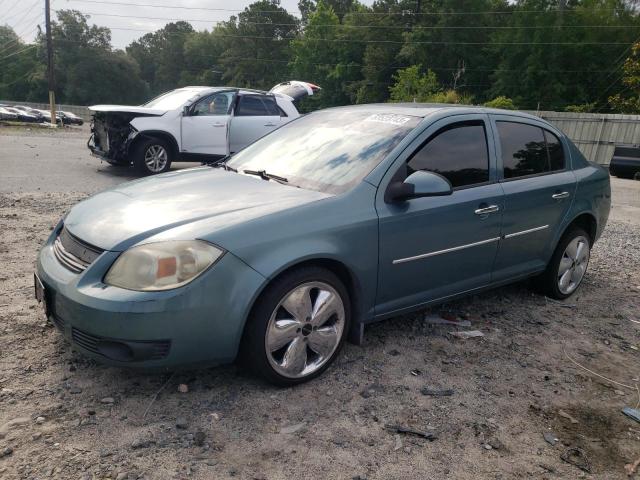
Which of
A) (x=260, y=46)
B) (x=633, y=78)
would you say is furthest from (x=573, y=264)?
(x=260, y=46)

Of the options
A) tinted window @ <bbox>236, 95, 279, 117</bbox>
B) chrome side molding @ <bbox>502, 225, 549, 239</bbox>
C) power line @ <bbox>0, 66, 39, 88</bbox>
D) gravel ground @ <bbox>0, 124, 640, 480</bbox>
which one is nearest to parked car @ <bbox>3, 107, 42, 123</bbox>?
tinted window @ <bbox>236, 95, 279, 117</bbox>

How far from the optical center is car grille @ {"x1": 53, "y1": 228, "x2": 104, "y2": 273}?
2.73 metres

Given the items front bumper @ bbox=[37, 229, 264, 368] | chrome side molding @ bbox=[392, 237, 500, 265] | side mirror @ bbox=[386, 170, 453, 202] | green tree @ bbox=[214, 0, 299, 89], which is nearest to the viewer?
front bumper @ bbox=[37, 229, 264, 368]

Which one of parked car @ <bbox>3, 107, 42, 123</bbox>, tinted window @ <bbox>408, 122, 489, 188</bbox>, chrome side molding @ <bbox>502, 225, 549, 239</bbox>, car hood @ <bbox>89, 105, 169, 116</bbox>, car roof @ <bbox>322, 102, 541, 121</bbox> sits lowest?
parked car @ <bbox>3, 107, 42, 123</bbox>

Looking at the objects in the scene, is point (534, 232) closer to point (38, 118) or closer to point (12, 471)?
point (12, 471)

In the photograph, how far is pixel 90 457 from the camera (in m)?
2.29

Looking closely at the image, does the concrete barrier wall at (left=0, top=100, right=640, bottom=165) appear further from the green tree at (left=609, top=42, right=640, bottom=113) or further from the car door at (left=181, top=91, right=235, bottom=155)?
the car door at (left=181, top=91, right=235, bottom=155)

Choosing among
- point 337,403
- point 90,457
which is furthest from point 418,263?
point 90,457

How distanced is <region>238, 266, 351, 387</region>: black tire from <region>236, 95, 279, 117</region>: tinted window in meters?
8.20

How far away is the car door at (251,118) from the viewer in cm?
1045

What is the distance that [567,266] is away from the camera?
470 cm

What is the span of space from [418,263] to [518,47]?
5232 centimetres

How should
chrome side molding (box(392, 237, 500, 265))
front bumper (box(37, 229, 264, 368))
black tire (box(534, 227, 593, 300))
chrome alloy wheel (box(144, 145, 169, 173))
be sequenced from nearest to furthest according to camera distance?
front bumper (box(37, 229, 264, 368)), chrome side molding (box(392, 237, 500, 265)), black tire (box(534, 227, 593, 300)), chrome alloy wheel (box(144, 145, 169, 173))

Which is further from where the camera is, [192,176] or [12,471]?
[192,176]
